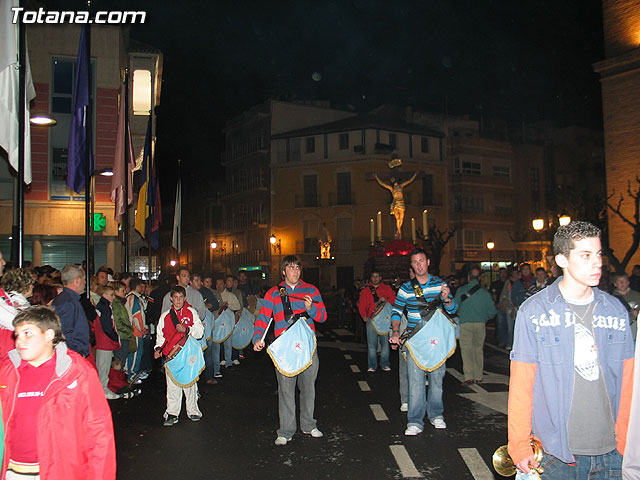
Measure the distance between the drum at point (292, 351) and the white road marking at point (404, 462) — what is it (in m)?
1.31

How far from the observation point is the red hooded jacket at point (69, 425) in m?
3.37

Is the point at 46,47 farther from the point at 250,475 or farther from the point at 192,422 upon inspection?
the point at 250,475

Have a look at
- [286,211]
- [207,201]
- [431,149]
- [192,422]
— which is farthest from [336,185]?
[192,422]

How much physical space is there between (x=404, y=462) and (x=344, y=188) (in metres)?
46.0

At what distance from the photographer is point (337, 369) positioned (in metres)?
12.1

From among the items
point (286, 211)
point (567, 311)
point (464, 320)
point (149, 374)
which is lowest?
point (149, 374)

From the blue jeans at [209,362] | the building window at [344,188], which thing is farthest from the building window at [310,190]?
the blue jeans at [209,362]

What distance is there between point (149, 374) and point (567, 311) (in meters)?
10.3

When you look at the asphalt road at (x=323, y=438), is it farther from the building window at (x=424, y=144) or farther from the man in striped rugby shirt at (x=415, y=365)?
the building window at (x=424, y=144)

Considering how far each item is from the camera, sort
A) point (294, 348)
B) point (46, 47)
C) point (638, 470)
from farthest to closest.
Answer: point (46, 47) < point (294, 348) < point (638, 470)

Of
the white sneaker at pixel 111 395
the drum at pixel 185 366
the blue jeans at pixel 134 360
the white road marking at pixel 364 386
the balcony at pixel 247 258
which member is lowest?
the white road marking at pixel 364 386

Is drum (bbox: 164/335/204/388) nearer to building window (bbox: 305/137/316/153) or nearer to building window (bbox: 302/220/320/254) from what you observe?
building window (bbox: 302/220/320/254)

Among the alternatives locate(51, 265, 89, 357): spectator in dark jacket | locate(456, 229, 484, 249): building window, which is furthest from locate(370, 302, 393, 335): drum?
locate(456, 229, 484, 249): building window

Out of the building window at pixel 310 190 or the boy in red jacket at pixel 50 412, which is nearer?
the boy in red jacket at pixel 50 412
